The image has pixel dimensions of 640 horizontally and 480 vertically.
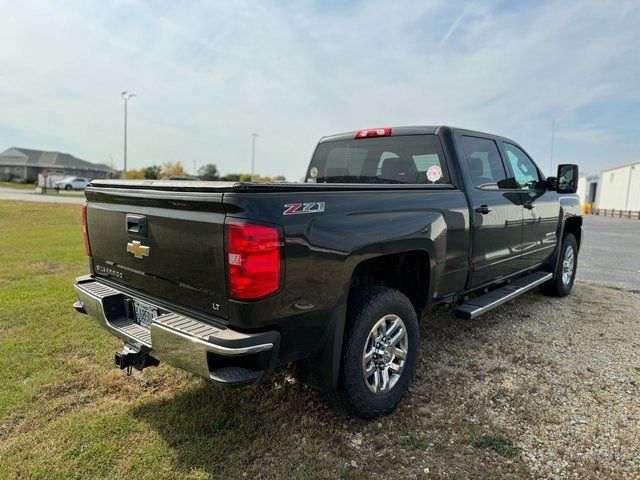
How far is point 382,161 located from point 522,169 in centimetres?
176

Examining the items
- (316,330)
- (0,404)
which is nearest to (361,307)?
(316,330)

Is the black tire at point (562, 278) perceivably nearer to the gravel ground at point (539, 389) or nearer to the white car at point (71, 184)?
the gravel ground at point (539, 389)

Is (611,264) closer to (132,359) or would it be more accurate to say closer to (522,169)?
(522,169)

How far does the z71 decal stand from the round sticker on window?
1659 millimetres

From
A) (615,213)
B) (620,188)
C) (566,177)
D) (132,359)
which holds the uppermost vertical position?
(620,188)

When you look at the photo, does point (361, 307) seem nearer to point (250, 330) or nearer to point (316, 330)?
point (316, 330)

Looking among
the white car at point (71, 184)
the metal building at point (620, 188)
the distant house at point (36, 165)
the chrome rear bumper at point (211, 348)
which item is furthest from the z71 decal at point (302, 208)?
the distant house at point (36, 165)

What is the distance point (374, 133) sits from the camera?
170 inches

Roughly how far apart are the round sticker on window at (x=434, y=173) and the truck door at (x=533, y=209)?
1190 millimetres

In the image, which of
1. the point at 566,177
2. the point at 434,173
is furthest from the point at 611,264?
the point at 434,173

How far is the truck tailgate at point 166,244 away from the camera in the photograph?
2.35 m

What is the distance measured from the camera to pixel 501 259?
4.36 meters

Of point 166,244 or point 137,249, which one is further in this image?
point 137,249

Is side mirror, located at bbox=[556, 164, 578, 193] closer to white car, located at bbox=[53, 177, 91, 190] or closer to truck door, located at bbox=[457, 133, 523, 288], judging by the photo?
truck door, located at bbox=[457, 133, 523, 288]
